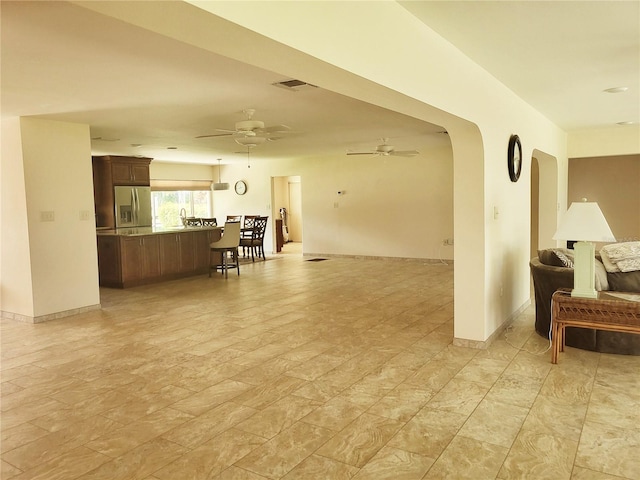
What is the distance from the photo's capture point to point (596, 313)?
3719 mm

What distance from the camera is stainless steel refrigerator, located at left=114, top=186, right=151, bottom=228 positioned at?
954 cm

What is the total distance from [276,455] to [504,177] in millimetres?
3551

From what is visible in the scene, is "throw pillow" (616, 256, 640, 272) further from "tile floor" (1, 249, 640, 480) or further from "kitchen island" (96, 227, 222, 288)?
"kitchen island" (96, 227, 222, 288)

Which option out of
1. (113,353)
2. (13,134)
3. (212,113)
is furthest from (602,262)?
(13,134)

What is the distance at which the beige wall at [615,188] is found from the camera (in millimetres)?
9648

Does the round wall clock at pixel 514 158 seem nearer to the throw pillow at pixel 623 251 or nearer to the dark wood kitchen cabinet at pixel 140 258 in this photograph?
the throw pillow at pixel 623 251

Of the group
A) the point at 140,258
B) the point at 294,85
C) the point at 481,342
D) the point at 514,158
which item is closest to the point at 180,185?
the point at 140,258

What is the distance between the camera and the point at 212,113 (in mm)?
5500

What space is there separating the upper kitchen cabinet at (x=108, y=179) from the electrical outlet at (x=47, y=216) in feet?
12.5

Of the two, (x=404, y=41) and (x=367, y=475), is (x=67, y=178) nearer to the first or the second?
(x=404, y=41)

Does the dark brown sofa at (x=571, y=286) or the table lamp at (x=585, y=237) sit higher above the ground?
the table lamp at (x=585, y=237)

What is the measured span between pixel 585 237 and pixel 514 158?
1.45m

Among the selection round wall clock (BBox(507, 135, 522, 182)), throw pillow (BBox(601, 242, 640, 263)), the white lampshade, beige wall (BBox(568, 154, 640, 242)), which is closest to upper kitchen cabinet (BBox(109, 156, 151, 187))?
round wall clock (BBox(507, 135, 522, 182))

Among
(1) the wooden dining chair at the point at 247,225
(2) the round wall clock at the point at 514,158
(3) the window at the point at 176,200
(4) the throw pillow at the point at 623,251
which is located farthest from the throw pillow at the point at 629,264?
(3) the window at the point at 176,200
